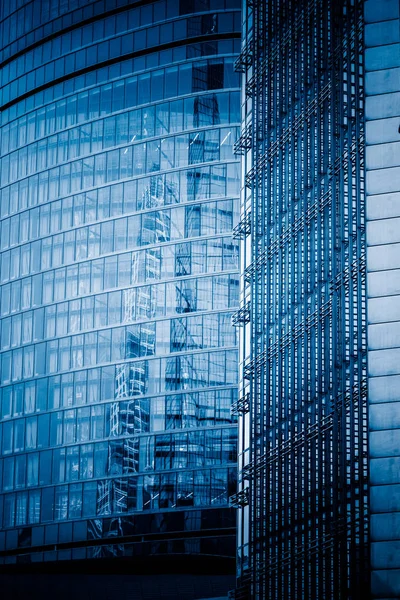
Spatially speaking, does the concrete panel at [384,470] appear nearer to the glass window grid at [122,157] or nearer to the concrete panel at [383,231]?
the concrete panel at [383,231]

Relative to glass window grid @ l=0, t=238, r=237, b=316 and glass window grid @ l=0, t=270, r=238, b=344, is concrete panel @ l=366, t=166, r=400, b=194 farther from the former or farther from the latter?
glass window grid @ l=0, t=238, r=237, b=316

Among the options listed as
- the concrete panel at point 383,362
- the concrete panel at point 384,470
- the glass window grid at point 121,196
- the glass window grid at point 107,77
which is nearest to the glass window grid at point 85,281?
the glass window grid at point 121,196

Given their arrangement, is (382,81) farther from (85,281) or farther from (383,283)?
(85,281)

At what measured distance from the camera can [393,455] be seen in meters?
50.4

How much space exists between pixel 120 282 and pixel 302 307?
45723 mm

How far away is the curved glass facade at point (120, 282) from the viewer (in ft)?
323

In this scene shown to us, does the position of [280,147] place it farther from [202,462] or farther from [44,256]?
[44,256]

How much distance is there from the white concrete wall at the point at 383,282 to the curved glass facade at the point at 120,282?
45.4 metres

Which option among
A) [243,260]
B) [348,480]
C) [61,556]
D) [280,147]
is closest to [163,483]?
[61,556]

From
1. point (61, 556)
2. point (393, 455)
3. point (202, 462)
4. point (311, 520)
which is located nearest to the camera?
point (393, 455)

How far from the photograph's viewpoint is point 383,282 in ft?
171

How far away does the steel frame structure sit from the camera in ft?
178

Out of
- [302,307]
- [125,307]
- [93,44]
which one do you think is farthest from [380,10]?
[93,44]

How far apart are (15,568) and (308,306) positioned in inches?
2249
